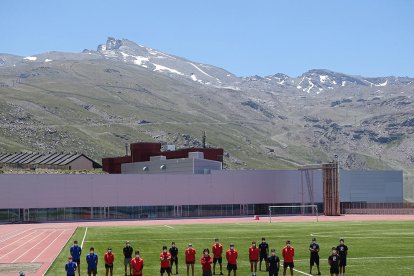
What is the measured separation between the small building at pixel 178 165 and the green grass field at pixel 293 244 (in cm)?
4420

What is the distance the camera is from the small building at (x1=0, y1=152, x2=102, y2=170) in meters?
144

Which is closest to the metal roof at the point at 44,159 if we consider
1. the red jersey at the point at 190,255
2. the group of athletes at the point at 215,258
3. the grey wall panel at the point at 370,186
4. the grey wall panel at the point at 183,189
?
the grey wall panel at the point at 183,189

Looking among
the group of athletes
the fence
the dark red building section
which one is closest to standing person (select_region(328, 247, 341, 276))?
the group of athletes

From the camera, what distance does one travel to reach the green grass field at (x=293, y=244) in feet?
A: 135

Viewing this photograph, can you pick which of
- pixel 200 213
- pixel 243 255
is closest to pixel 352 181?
pixel 200 213

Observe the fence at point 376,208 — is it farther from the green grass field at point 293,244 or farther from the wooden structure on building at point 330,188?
the green grass field at point 293,244

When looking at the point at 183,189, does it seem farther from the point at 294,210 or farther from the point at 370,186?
the point at 370,186

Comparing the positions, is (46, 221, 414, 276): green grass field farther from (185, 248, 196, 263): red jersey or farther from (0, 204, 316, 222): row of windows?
(0, 204, 316, 222): row of windows

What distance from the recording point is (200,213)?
4572 inches

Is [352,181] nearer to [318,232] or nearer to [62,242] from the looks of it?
[318,232]

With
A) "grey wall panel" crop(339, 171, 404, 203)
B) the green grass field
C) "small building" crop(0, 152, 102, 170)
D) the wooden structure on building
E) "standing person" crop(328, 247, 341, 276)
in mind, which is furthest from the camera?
"small building" crop(0, 152, 102, 170)

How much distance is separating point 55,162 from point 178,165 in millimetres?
36621

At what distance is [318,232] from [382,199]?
65.5m

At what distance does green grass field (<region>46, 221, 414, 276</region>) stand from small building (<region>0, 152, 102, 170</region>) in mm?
70762
